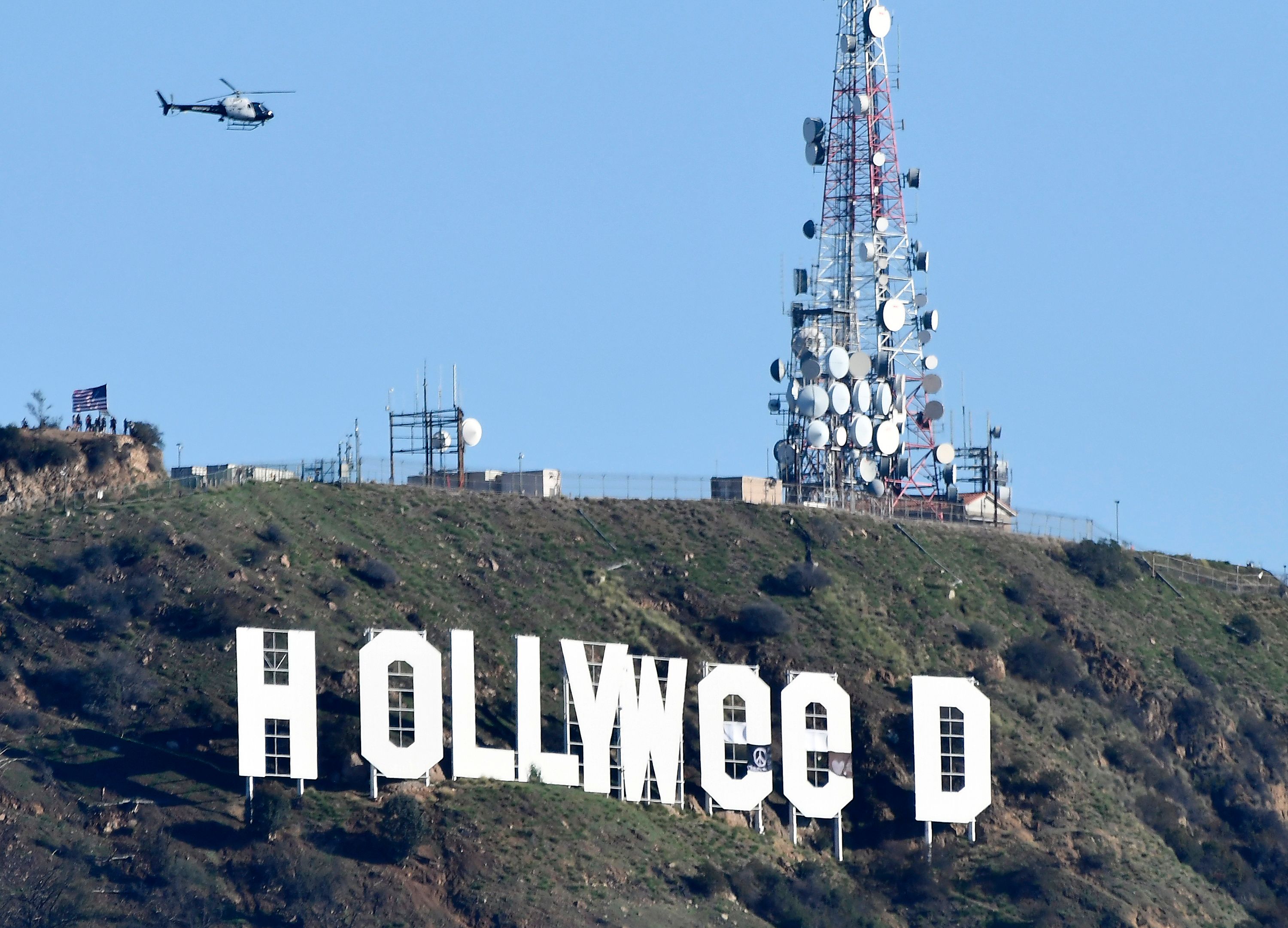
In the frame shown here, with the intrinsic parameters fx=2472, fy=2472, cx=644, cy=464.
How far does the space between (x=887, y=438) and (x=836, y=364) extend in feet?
13.7

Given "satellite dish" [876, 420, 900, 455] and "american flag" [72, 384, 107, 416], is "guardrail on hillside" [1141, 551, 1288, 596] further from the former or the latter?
"american flag" [72, 384, 107, 416]

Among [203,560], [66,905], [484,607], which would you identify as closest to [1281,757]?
[484,607]

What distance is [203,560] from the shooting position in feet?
283

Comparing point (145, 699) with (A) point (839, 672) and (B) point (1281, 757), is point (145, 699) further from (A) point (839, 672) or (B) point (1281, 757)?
(B) point (1281, 757)

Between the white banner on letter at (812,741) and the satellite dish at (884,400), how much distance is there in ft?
97.0

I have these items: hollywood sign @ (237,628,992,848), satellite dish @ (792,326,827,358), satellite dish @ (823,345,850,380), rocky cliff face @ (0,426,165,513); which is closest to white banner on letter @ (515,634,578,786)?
hollywood sign @ (237,628,992,848)

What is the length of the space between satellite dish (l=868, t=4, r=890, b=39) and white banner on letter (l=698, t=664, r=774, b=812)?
4318 cm

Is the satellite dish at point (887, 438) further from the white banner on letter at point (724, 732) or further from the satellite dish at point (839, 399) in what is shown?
the white banner on letter at point (724, 732)

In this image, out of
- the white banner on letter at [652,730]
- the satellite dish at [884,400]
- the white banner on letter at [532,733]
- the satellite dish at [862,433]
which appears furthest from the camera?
the satellite dish at [884,400]

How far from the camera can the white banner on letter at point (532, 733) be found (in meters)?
79.9

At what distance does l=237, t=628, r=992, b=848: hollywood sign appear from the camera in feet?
252

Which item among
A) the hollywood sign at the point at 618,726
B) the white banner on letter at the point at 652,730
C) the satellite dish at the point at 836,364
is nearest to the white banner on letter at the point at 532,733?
the hollywood sign at the point at 618,726

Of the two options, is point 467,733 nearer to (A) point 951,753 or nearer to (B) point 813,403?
(A) point 951,753

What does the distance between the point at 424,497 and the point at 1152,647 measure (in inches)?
1257
